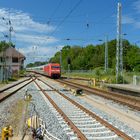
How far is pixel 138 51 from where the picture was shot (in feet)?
398

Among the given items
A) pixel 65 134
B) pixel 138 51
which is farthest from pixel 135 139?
pixel 138 51

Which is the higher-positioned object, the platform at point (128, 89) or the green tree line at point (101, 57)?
the green tree line at point (101, 57)

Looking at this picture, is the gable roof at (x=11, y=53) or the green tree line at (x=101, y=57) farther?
the green tree line at (x=101, y=57)

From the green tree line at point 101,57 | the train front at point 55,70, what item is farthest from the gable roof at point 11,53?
the train front at point 55,70

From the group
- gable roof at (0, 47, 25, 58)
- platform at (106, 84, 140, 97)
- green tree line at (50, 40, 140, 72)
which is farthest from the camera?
green tree line at (50, 40, 140, 72)

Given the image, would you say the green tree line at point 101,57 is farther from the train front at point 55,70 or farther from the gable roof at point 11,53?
the train front at point 55,70

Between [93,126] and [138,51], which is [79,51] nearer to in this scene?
[138,51]

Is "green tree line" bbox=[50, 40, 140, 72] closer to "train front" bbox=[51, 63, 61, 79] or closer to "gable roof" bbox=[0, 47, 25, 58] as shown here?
"gable roof" bbox=[0, 47, 25, 58]

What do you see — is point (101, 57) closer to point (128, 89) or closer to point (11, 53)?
point (11, 53)

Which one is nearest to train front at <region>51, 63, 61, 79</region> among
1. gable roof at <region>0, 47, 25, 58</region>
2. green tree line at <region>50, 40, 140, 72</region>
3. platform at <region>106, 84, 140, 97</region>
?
platform at <region>106, 84, 140, 97</region>

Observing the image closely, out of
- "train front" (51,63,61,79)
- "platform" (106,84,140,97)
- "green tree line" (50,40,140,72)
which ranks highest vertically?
"green tree line" (50,40,140,72)

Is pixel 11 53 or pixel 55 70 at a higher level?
pixel 11 53

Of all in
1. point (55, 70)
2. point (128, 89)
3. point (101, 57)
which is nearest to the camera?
point (128, 89)

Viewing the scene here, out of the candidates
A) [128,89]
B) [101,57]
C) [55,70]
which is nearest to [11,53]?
[101,57]
